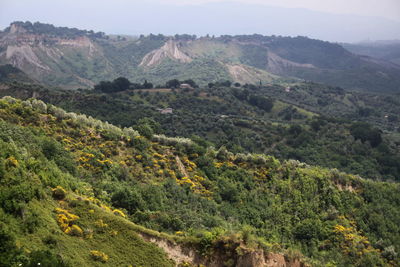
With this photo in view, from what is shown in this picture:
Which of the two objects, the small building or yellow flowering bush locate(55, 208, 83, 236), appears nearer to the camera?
yellow flowering bush locate(55, 208, 83, 236)

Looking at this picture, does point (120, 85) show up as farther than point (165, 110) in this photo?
Yes

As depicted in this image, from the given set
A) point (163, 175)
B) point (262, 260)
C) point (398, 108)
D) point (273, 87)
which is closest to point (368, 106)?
point (398, 108)

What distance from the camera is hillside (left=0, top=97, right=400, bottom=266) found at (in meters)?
19.3

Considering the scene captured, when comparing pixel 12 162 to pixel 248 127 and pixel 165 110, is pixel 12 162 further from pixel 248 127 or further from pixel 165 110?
pixel 165 110

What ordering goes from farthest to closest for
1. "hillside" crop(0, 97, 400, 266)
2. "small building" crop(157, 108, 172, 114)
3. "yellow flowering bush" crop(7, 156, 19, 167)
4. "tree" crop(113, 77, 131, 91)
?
"tree" crop(113, 77, 131, 91) → "small building" crop(157, 108, 172, 114) → "yellow flowering bush" crop(7, 156, 19, 167) → "hillside" crop(0, 97, 400, 266)

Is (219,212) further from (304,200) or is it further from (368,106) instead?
(368,106)

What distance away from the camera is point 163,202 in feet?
103

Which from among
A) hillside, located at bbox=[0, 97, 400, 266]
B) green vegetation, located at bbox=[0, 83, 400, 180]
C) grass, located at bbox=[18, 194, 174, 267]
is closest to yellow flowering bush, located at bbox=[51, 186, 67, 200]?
hillside, located at bbox=[0, 97, 400, 266]

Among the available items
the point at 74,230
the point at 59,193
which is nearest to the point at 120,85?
the point at 59,193

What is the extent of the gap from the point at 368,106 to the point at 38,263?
486 ft

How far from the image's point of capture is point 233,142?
77.1 metres

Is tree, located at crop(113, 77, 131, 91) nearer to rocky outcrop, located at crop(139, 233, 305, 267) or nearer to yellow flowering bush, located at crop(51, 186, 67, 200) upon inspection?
yellow flowering bush, located at crop(51, 186, 67, 200)

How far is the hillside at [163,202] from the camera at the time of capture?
63.3 feet

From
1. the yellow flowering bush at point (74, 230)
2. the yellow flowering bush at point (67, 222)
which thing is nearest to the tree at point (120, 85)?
the yellow flowering bush at point (67, 222)
